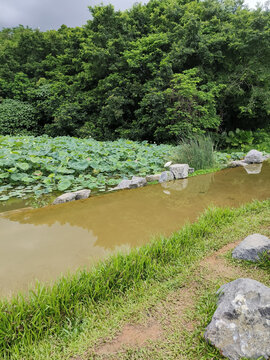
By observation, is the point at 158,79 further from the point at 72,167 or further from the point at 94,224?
the point at 94,224

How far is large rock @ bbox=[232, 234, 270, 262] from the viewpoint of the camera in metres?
1.92

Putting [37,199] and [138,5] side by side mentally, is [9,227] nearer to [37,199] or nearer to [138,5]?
[37,199]

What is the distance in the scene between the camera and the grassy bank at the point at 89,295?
134cm

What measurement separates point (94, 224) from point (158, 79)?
7448 millimetres

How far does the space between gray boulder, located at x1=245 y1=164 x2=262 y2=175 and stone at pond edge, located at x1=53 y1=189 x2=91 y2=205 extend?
3.87 m

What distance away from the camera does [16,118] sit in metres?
11.0

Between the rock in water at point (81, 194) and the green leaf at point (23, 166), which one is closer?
the rock in water at point (81, 194)

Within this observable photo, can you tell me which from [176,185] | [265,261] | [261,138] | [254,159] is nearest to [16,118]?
[176,185]

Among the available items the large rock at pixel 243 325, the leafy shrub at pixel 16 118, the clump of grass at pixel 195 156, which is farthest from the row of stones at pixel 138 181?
the leafy shrub at pixel 16 118

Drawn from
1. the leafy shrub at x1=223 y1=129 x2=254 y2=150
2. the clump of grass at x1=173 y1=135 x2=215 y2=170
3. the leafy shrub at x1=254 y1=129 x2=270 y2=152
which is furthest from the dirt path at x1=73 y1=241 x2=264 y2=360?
the leafy shrub at x1=254 y1=129 x2=270 y2=152

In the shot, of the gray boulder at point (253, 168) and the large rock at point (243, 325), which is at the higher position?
the large rock at point (243, 325)

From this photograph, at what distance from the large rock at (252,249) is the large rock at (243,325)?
59 cm

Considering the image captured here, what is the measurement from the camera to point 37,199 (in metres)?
3.66

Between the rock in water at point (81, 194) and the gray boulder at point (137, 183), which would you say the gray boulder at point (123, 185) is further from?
the rock in water at point (81, 194)
